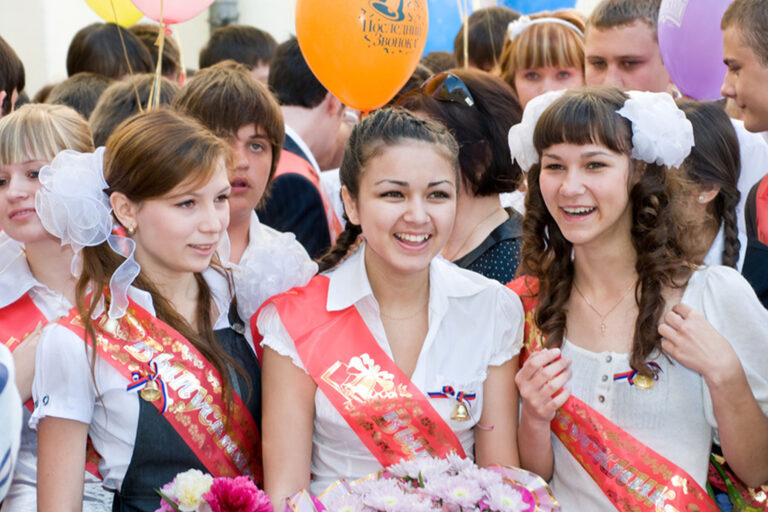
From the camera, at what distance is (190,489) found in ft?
6.46

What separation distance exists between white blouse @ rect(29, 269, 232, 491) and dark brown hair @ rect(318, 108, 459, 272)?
0.78 m

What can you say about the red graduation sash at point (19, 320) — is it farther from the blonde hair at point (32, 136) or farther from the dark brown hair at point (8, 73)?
the dark brown hair at point (8, 73)

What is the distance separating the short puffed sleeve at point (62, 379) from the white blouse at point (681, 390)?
1.17 metres

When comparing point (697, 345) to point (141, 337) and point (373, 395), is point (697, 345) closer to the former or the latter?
point (373, 395)

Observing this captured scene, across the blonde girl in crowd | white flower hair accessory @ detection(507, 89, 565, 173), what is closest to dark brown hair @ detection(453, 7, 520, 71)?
white flower hair accessory @ detection(507, 89, 565, 173)

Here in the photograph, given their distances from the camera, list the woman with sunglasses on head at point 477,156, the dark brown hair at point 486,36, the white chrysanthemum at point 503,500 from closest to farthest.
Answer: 1. the white chrysanthemum at point 503,500
2. the woman with sunglasses on head at point 477,156
3. the dark brown hair at point 486,36

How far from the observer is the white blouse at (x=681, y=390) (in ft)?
7.30

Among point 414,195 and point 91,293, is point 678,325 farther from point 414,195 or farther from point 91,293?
point 91,293

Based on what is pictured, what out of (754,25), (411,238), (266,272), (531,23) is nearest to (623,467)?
(411,238)

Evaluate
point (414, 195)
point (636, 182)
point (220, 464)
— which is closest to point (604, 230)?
point (636, 182)

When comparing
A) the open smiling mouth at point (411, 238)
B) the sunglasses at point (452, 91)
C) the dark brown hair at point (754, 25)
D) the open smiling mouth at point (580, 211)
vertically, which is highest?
the dark brown hair at point (754, 25)

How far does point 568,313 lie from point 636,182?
0.38 meters

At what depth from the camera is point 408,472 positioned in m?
1.98

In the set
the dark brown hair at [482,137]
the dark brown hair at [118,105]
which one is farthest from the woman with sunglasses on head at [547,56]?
the dark brown hair at [118,105]
